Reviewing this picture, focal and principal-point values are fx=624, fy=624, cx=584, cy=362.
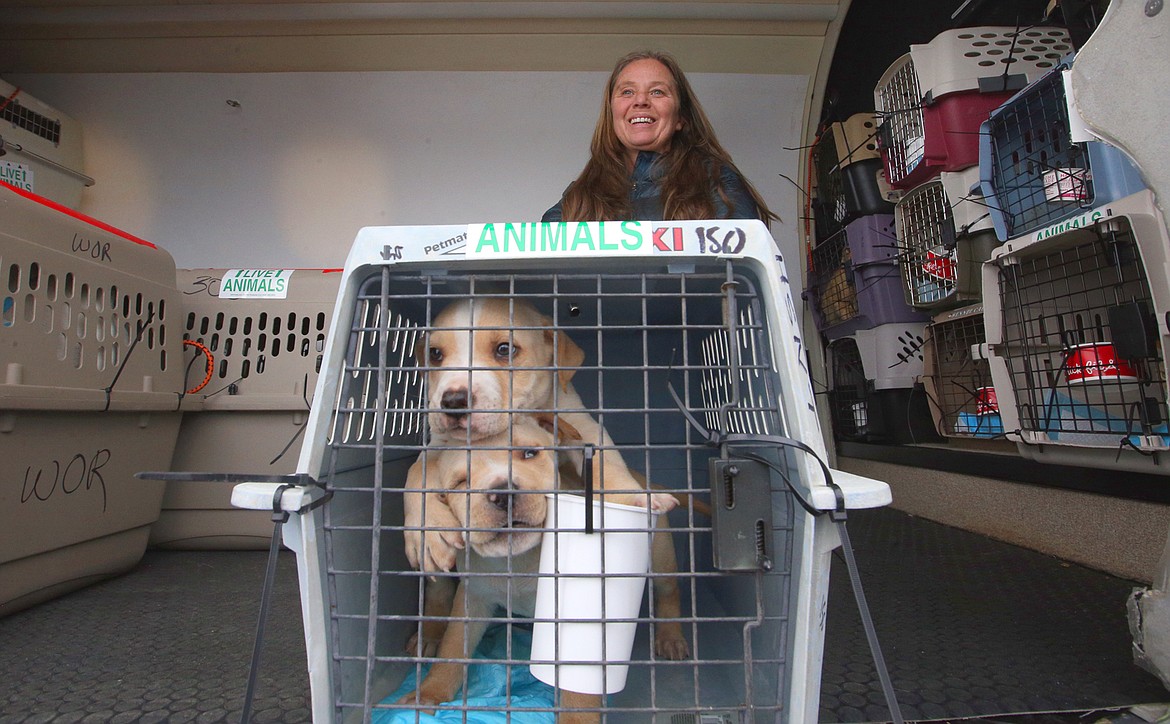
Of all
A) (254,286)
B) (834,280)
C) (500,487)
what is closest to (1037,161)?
(834,280)

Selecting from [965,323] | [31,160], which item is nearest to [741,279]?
[965,323]

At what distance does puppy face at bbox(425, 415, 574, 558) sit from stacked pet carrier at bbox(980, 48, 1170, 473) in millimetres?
1308

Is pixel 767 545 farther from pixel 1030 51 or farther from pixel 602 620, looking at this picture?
pixel 1030 51

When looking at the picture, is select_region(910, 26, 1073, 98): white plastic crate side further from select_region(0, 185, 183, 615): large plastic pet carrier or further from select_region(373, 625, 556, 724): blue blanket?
select_region(0, 185, 183, 615): large plastic pet carrier

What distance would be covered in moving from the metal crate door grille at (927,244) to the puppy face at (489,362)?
1.77m

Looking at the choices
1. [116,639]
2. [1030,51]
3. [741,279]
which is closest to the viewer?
[741,279]

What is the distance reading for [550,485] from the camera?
110 cm

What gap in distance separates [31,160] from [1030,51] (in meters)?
4.10

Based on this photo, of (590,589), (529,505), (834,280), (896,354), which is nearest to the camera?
(590,589)

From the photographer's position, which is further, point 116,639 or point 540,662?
point 116,639

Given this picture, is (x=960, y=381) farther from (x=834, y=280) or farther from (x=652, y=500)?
(x=652, y=500)

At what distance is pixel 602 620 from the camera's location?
876 millimetres

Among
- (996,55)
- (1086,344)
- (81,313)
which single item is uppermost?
(996,55)

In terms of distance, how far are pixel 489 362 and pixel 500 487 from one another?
0.27 metres
